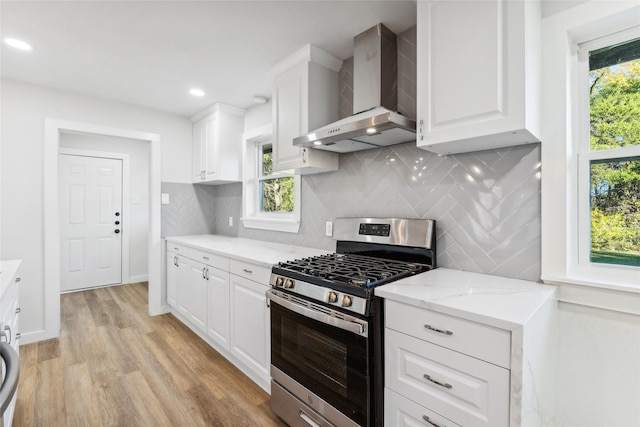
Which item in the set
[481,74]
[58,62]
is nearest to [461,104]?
[481,74]

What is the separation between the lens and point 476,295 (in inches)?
48.9

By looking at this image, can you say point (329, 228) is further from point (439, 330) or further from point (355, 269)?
point (439, 330)

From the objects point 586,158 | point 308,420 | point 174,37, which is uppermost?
point 174,37

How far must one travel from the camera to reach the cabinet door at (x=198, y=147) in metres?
3.62

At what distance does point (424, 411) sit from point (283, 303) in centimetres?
84

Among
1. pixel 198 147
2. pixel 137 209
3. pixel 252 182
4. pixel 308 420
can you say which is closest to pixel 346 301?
pixel 308 420

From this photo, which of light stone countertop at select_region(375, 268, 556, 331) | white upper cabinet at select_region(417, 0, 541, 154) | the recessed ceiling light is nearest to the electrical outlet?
light stone countertop at select_region(375, 268, 556, 331)

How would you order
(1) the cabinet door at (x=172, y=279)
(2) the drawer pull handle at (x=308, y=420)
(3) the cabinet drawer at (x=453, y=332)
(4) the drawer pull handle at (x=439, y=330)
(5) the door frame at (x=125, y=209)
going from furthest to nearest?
(5) the door frame at (x=125, y=209) < (1) the cabinet door at (x=172, y=279) < (2) the drawer pull handle at (x=308, y=420) < (4) the drawer pull handle at (x=439, y=330) < (3) the cabinet drawer at (x=453, y=332)

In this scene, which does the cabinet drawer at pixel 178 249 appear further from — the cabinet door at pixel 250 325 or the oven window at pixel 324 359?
the oven window at pixel 324 359

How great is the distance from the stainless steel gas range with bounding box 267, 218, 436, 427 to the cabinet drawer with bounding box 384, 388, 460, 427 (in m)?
0.04

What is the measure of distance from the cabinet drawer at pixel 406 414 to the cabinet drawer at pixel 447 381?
0.02 metres

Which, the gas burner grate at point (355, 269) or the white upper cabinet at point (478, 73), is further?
the gas burner grate at point (355, 269)

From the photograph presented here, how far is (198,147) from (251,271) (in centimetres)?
225

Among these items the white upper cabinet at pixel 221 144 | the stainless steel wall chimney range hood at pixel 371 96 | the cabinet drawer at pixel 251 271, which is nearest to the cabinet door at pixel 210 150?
the white upper cabinet at pixel 221 144
